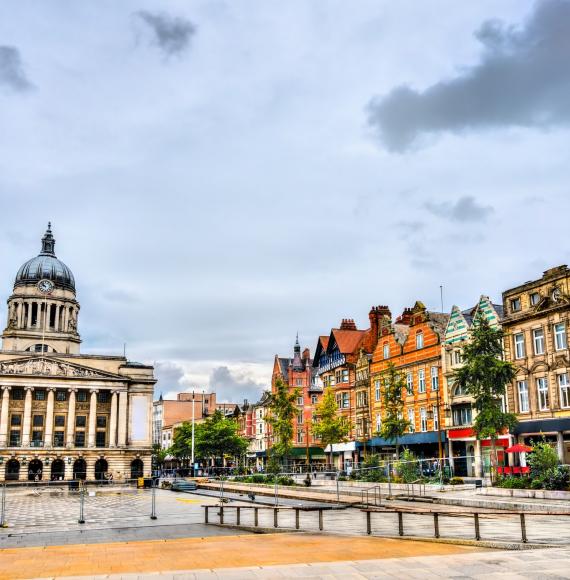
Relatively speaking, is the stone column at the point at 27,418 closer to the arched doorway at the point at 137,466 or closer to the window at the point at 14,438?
the window at the point at 14,438

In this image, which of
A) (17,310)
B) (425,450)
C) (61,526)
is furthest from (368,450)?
(17,310)

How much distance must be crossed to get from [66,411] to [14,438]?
8.57 meters

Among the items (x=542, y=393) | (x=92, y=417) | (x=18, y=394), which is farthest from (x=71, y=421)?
(x=542, y=393)

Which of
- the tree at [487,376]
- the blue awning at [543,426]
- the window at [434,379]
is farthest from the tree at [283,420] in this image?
the tree at [487,376]

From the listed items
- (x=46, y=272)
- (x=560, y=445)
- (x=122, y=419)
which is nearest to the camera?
(x=560, y=445)

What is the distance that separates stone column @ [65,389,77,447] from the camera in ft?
356

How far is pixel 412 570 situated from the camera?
13734 millimetres

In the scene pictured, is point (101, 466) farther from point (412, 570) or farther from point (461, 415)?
point (412, 570)

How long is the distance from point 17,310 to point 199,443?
44.6 metres

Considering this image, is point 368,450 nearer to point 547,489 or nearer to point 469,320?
point 469,320

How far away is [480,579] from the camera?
41.3 feet

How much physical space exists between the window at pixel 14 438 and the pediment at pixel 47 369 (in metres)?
8.86

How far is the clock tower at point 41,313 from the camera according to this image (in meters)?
123

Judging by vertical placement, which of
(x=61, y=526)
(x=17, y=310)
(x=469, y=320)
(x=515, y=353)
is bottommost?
(x=61, y=526)
